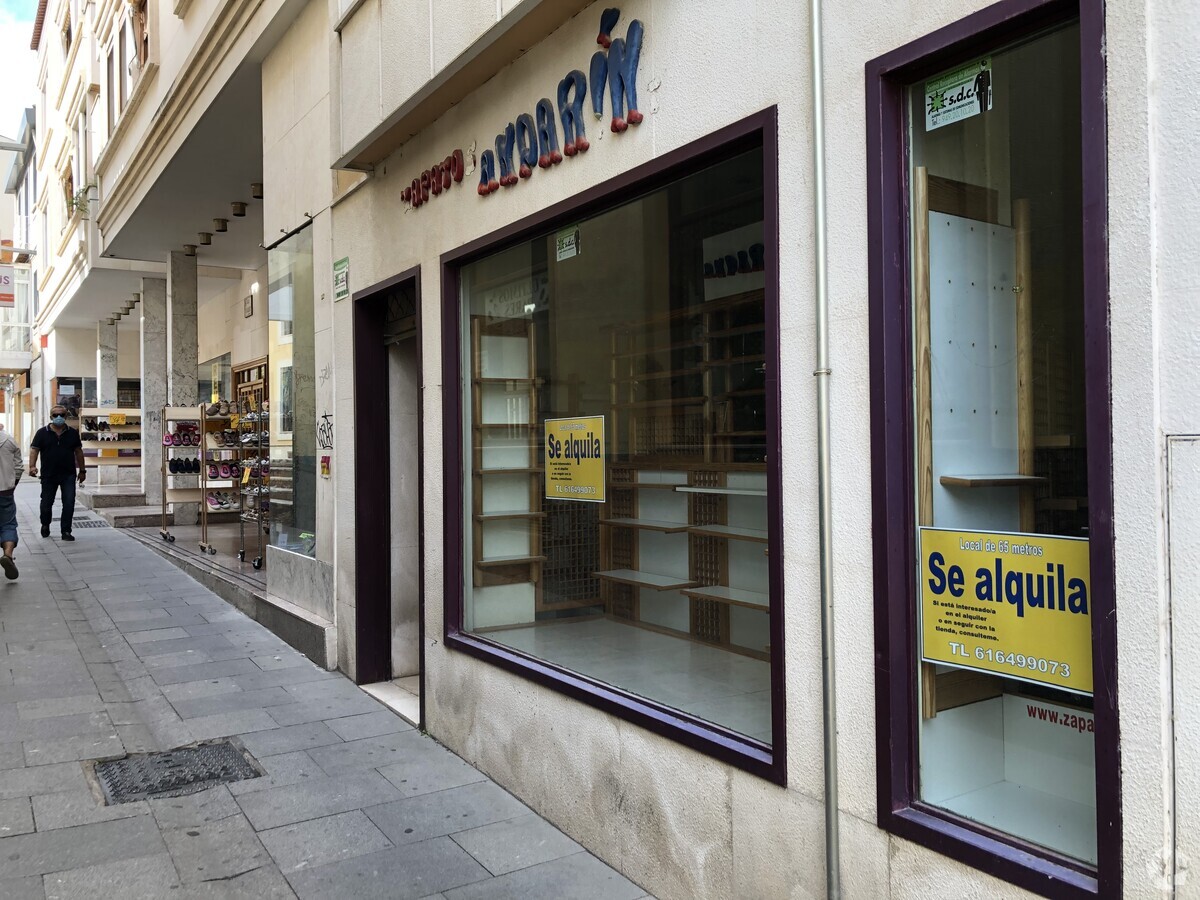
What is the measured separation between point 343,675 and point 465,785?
2493 mm

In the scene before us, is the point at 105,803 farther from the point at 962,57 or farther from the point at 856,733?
the point at 962,57

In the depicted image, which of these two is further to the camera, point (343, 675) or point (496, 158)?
point (343, 675)

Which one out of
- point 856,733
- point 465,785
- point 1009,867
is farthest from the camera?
point 465,785

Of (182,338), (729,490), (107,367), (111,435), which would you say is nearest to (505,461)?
(729,490)

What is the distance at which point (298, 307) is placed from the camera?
806cm

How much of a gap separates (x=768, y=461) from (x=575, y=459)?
1.77m

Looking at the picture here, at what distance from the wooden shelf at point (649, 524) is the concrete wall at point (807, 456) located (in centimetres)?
97

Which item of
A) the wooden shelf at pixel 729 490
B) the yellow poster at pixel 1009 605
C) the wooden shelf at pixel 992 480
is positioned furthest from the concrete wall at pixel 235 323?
the yellow poster at pixel 1009 605

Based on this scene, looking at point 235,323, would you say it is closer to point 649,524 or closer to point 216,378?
point 216,378

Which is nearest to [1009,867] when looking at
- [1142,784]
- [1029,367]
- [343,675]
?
[1142,784]

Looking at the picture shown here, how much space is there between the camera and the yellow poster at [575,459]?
4785 millimetres

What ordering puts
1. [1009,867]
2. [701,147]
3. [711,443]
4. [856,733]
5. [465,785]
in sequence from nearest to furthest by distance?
[1009,867], [856,733], [701,147], [711,443], [465,785]

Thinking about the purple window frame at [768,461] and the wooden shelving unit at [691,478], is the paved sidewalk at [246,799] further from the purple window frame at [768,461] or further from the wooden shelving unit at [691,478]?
the wooden shelving unit at [691,478]

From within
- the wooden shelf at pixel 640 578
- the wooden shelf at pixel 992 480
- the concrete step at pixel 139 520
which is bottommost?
the concrete step at pixel 139 520
